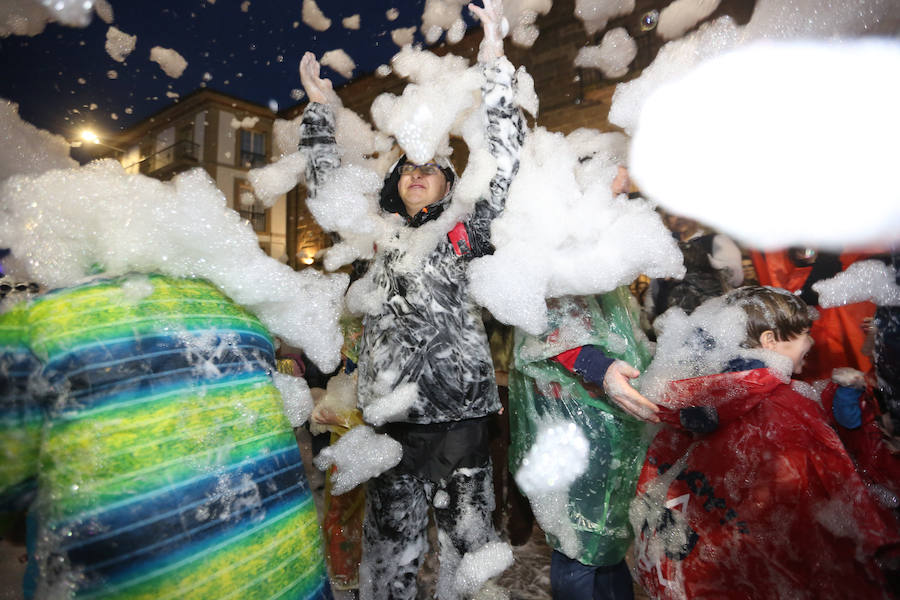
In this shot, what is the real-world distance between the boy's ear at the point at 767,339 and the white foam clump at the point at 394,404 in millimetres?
1197

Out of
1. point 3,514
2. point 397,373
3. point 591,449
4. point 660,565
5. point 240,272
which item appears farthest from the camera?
point 591,449

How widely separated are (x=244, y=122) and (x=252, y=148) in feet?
5.47

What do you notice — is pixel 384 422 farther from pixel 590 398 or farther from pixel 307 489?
pixel 590 398

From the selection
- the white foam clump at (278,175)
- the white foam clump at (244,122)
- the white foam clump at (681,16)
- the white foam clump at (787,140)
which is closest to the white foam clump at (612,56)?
the white foam clump at (681,16)

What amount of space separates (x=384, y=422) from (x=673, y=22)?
5318 millimetres

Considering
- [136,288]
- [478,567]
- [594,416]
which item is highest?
[136,288]

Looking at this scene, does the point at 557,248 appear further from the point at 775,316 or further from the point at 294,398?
the point at 294,398

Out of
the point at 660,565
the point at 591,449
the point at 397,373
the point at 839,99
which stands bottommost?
the point at 660,565

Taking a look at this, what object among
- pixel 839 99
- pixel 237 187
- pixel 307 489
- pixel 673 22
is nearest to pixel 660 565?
pixel 307 489

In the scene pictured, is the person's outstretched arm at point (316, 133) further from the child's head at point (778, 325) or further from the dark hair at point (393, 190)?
the child's head at point (778, 325)

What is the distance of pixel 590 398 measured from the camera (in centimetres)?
175

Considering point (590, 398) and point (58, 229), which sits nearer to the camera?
point (58, 229)

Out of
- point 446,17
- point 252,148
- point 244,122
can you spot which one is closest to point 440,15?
point 446,17

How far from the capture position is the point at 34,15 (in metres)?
1.63
